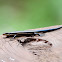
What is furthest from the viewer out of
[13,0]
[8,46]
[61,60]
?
[13,0]

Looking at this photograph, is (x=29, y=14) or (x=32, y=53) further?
(x=29, y=14)

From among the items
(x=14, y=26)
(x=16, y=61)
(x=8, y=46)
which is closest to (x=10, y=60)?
(x=16, y=61)

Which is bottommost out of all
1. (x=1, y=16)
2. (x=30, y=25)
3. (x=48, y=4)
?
(x=30, y=25)

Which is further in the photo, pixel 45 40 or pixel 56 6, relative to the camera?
pixel 56 6

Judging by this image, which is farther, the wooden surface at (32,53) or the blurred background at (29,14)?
the blurred background at (29,14)

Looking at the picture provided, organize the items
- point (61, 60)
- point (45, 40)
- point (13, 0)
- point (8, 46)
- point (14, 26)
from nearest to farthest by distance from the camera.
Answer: point (61, 60)
point (8, 46)
point (45, 40)
point (14, 26)
point (13, 0)

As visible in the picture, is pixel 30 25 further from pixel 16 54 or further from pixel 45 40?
pixel 16 54

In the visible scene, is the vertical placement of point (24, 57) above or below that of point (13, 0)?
below

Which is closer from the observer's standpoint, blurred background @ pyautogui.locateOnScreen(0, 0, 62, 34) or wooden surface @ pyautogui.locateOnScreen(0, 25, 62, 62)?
wooden surface @ pyautogui.locateOnScreen(0, 25, 62, 62)
